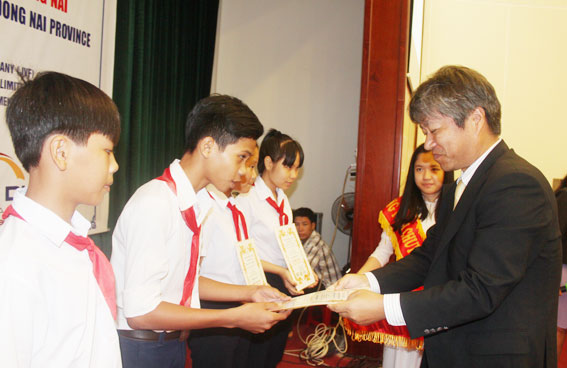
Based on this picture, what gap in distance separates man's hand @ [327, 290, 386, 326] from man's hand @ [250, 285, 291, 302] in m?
0.37

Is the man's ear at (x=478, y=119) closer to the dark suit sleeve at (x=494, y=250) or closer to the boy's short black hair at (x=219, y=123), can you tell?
the dark suit sleeve at (x=494, y=250)

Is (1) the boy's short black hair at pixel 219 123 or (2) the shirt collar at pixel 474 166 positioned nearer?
(2) the shirt collar at pixel 474 166

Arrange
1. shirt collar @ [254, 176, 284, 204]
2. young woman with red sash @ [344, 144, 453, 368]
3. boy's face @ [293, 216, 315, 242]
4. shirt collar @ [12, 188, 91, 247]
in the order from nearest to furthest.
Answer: shirt collar @ [12, 188, 91, 247]
young woman with red sash @ [344, 144, 453, 368]
shirt collar @ [254, 176, 284, 204]
boy's face @ [293, 216, 315, 242]

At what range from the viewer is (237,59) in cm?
564

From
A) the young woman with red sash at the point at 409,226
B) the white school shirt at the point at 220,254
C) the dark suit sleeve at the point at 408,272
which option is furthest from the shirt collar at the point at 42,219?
the young woman with red sash at the point at 409,226

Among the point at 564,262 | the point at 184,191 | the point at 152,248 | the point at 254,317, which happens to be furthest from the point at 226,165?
the point at 564,262

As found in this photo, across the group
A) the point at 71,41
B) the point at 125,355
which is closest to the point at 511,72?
the point at 71,41

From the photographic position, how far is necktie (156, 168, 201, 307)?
1.46 metres

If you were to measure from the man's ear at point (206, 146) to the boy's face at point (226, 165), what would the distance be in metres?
0.01

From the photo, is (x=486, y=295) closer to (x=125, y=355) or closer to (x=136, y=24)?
(x=125, y=355)

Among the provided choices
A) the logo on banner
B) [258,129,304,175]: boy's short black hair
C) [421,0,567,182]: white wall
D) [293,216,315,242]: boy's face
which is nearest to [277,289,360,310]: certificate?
[258,129,304,175]: boy's short black hair

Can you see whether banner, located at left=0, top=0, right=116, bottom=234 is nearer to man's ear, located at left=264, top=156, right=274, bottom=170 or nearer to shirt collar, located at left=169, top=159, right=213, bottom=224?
shirt collar, located at left=169, top=159, right=213, bottom=224

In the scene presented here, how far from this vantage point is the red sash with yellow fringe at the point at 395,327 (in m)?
2.38

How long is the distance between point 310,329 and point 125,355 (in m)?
3.32
